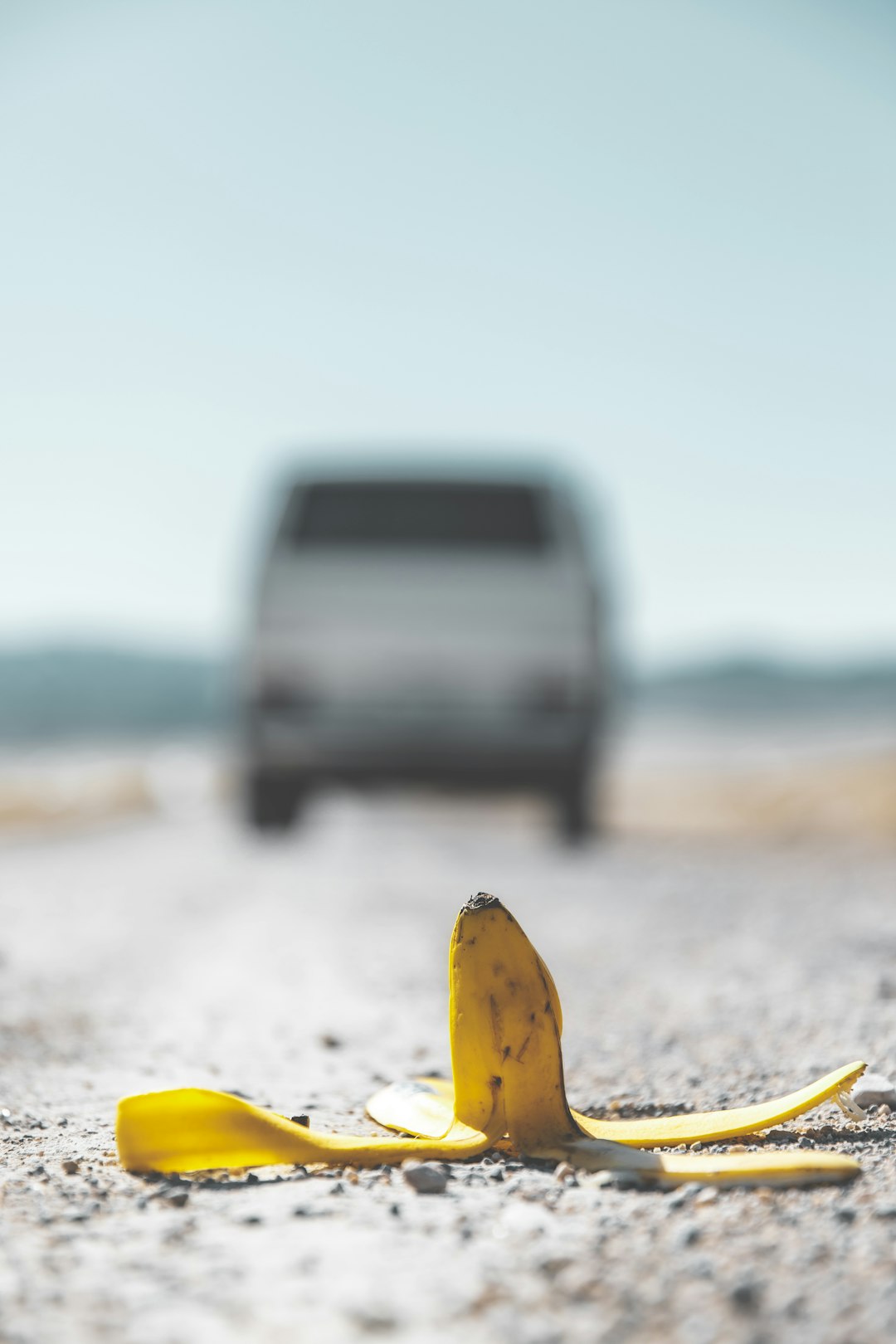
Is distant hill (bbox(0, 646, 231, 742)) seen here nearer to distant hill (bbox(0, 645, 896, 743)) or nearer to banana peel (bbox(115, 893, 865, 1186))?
distant hill (bbox(0, 645, 896, 743))

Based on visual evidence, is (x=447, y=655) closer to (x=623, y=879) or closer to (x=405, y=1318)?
(x=623, y=879)

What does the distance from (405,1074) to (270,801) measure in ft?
13.9

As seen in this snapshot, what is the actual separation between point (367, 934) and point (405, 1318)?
2903 millimetres

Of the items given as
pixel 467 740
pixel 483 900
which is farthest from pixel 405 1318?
pixel 467 740

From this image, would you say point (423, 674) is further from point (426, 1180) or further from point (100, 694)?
point (100, 694)

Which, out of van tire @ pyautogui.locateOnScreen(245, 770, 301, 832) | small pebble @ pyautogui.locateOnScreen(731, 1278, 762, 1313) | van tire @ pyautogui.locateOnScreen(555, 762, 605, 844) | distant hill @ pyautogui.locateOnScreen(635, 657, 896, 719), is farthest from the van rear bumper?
distant hill @ pyautogui.locateOnScreen(635, 657, 896, 719)

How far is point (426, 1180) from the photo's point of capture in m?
1.56

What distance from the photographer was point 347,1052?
2.61 metres

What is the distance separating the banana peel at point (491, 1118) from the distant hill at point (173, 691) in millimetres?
55435

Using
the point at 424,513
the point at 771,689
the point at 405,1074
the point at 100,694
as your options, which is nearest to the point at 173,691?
the point at 100,694

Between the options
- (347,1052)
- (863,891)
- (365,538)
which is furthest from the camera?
(365,538)

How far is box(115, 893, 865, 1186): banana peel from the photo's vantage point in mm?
1673

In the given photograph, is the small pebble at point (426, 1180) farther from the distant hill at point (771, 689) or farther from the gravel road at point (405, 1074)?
the distant hill at point (771, 689)

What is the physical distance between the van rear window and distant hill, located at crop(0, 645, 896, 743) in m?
50.6
